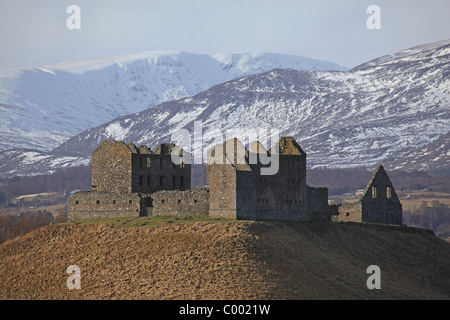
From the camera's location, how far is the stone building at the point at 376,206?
443 ft

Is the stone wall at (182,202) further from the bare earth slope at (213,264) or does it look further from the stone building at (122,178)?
the bare earth slope at (213,264)

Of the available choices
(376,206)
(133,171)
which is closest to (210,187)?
(133,171)

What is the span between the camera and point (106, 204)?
399 feet

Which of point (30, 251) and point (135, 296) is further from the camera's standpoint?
point (30, 251)

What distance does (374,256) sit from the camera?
120375 millimetres

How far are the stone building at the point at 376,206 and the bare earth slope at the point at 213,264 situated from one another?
9874 mm

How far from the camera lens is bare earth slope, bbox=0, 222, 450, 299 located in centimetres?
9750

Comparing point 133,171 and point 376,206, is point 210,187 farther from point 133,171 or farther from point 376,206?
point 376,206

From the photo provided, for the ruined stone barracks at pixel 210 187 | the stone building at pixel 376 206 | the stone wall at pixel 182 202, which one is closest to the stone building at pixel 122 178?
the ruined stone barracks at pixel 210 187

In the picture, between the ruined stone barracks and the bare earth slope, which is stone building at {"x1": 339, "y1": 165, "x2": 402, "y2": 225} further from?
the bare earth slope
